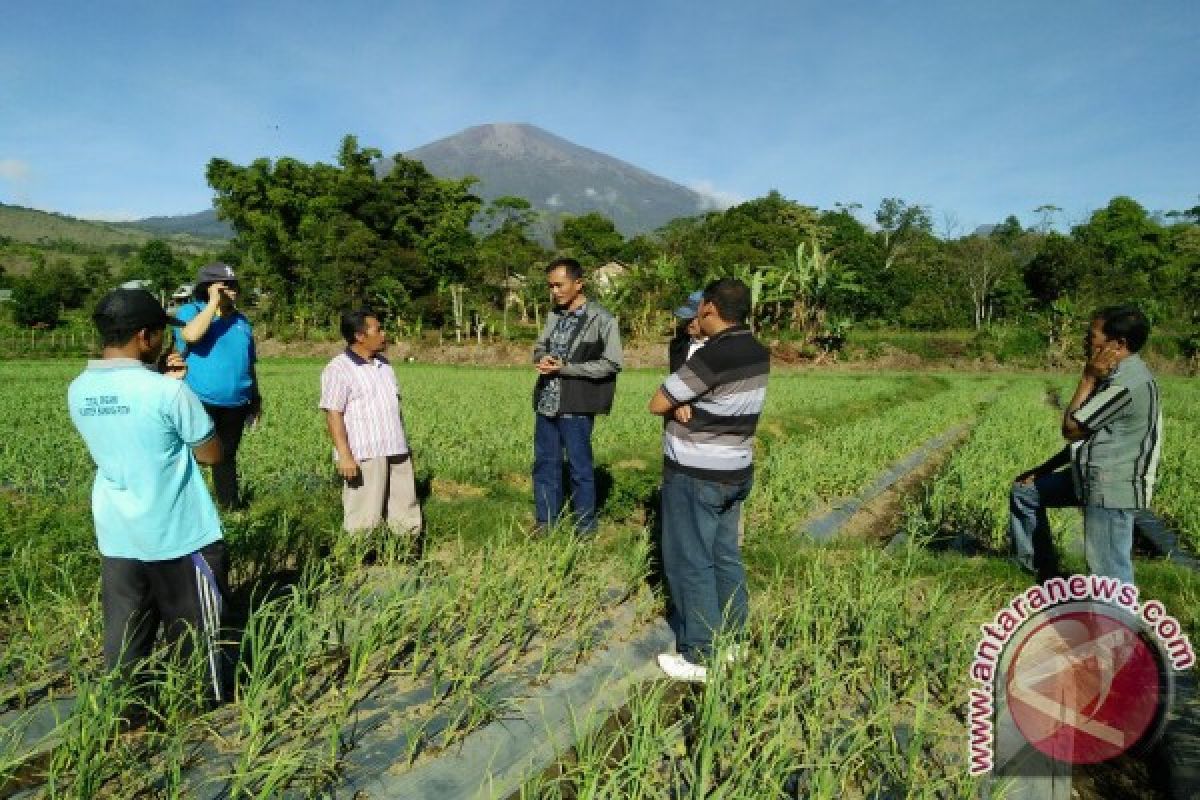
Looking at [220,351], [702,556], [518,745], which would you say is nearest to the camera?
[518,745]

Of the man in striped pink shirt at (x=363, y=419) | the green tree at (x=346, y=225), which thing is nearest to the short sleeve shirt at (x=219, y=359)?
the man in striped pink shirt at (x=363, y=419)

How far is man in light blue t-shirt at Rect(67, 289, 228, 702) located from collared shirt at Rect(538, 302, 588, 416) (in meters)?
2.06

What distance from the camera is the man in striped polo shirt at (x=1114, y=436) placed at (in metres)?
2.95

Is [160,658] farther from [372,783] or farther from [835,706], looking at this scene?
[835,706]

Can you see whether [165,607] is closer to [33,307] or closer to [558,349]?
[558,349]

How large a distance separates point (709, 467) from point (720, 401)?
0.86 feet

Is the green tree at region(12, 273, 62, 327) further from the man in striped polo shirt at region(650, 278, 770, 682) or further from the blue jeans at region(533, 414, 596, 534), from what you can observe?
the man in striped polo shirt at region(650, 278, 770, 682)

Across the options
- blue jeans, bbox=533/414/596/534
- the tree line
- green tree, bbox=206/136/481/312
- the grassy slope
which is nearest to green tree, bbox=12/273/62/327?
the tree line

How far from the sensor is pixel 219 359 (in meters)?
3.85

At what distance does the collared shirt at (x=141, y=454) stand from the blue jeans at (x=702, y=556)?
1.70 meters

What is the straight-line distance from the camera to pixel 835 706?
96.3 inches

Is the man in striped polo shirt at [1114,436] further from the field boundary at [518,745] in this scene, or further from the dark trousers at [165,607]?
the dark trousers at [165,607]

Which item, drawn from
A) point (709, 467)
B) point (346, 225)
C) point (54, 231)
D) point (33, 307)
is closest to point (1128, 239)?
point (346, 225)

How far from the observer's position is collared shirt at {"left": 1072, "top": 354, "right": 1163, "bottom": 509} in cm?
295
